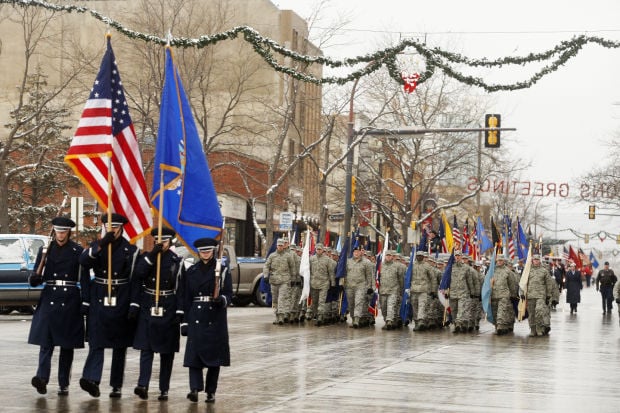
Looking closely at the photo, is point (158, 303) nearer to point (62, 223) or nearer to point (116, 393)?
point (116, 393)

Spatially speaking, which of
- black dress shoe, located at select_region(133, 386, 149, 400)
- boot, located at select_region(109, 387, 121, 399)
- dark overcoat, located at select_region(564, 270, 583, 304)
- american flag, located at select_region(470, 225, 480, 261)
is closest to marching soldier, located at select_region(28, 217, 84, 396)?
boot, located at select_region(109, 387, 121, 399)

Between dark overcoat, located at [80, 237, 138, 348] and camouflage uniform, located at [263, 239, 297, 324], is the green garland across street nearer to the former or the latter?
camouflage uniform, located at [263, 239, 297, 324]

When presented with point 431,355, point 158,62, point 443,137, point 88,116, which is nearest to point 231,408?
point 88,116

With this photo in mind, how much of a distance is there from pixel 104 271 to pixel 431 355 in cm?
858

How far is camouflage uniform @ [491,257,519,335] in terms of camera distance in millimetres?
27094

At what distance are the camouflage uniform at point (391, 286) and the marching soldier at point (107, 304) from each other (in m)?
14.7

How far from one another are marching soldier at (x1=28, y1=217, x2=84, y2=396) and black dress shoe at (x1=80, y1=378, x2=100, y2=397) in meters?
0.41

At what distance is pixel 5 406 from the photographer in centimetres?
1208

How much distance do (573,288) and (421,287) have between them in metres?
16.3

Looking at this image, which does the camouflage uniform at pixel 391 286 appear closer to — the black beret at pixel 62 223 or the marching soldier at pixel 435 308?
the marching soldier at pixel 435 308

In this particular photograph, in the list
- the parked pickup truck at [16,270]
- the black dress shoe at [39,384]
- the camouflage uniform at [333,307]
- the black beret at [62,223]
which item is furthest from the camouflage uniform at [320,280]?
the black dress shoe at [39,384]

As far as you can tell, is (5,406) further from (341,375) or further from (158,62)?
(158,62)

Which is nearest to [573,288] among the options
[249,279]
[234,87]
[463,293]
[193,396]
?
[249,279]

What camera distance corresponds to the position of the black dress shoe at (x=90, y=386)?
1264 centimetres
